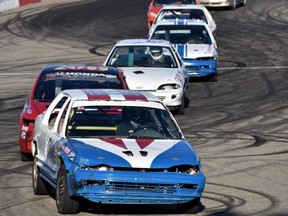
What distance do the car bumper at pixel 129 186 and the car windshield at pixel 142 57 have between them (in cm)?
1027

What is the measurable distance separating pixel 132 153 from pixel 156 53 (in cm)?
1052

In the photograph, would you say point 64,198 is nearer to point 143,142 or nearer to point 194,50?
point 143,142

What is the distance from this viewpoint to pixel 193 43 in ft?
82.8

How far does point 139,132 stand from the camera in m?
11.6

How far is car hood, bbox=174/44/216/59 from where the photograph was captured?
2450cm

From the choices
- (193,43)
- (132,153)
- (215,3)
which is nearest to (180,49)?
(193,43)

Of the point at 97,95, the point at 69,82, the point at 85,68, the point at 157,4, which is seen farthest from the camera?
the point at 157,4

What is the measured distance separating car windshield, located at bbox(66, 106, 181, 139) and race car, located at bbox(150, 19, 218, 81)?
1256 centimetres

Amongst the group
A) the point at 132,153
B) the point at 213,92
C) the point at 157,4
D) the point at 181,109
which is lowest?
the point at 157,4

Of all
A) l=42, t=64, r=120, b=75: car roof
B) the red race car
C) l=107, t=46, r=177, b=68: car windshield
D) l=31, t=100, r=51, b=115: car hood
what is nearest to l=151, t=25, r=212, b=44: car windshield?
l=107, t=46, r=177, b=68: car windshield

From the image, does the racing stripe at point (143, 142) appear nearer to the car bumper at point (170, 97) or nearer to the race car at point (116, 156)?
the race car at point (116, 156)

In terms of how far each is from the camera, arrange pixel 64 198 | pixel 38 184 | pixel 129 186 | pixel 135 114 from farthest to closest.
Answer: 1. pixel 38 184
2. pixel 135 114
3. pixel 64 198
4. pixel 129 186

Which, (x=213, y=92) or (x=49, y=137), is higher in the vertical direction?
(x=49, y=137)

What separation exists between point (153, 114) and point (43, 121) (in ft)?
5.00
